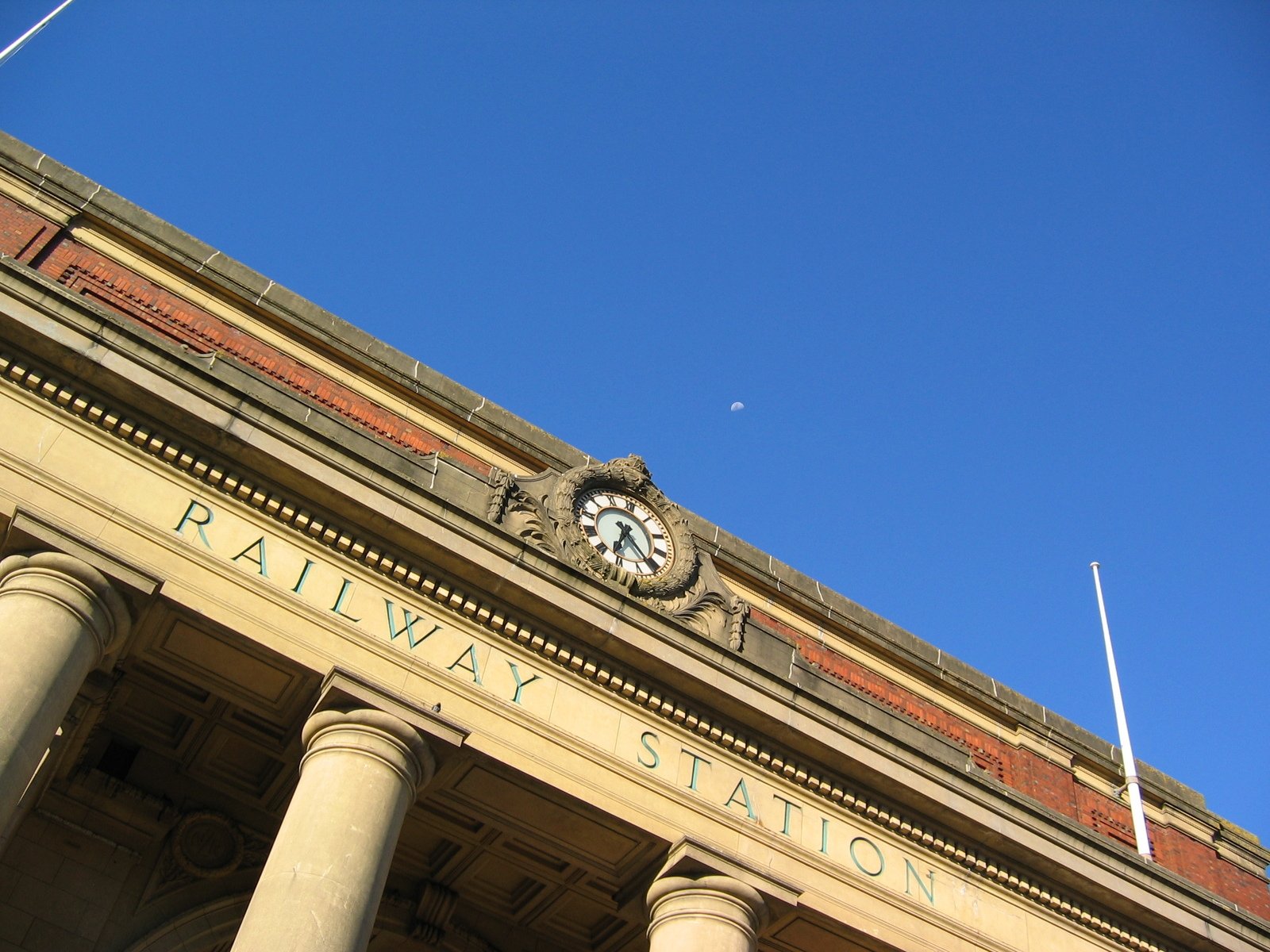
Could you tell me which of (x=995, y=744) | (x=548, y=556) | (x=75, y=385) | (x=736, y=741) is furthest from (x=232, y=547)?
(x=995, y=744)

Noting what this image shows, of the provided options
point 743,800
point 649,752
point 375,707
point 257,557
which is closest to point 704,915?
point 743,800

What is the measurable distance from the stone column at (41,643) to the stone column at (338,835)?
8.09 feet

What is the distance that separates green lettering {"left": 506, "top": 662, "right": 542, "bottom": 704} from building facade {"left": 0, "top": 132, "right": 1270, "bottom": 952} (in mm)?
30

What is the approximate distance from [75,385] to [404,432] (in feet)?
18.6

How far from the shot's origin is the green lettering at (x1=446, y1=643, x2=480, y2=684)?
1722 centimetres

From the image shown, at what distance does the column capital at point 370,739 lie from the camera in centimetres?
1580

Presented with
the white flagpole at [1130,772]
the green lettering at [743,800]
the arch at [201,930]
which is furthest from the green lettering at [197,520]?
the white flagpole at [1130,772]

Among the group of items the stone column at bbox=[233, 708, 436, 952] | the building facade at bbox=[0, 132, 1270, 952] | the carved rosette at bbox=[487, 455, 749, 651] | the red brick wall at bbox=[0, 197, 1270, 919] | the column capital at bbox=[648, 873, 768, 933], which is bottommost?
the stone column at bbox=[233, 708, 436, 952]

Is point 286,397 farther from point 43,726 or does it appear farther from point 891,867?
point 891,867

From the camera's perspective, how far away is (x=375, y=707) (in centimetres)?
1616

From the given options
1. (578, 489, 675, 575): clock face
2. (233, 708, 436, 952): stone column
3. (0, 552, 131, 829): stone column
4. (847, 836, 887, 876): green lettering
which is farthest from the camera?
(578, 489, 675, 575): clock face

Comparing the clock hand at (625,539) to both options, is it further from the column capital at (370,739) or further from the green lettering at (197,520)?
the green lettering at (197,520)

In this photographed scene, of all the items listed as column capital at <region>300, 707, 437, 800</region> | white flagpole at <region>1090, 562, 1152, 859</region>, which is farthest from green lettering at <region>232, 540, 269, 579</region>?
white flagpole at <region>1090, 562, 1152, 859</region>

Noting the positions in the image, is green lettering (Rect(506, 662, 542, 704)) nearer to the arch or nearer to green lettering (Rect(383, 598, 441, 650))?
green lettering (Rect(383, 598, 441, 650))
